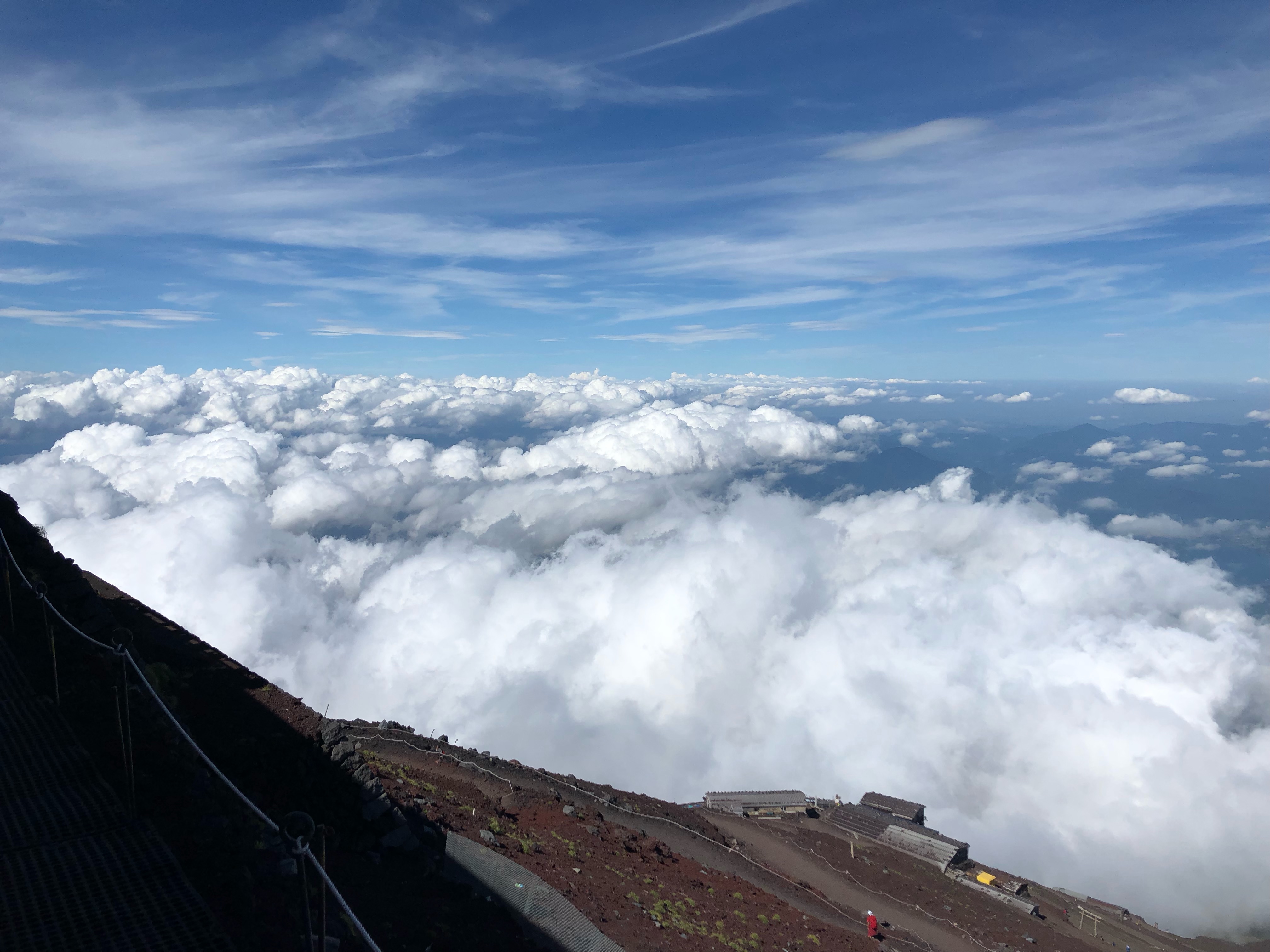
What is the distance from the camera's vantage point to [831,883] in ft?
112

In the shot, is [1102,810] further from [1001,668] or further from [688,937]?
[688,937]

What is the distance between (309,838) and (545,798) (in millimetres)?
23164

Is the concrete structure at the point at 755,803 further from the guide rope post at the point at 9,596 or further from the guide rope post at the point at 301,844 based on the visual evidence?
the guide rope post at the point at 301,844

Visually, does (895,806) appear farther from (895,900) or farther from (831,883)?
(831,883)

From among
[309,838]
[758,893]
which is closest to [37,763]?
[309,838]

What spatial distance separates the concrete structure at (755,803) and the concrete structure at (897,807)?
19.4 ft

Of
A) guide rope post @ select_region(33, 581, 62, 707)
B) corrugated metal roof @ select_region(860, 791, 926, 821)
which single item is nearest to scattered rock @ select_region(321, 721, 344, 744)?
guide rope post @ select_region(33, 581, 62, 707)

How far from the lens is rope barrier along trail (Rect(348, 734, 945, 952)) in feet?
90.3

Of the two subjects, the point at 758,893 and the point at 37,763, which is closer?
the point at 37,763

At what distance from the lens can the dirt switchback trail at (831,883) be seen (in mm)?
29875

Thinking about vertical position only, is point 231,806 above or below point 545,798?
above

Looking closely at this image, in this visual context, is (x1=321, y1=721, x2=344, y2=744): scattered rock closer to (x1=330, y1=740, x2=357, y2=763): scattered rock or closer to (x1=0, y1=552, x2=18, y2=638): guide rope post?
(x1=330, y1=740, x2=357, y2=763): scattered rock

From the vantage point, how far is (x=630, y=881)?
19.6 meters

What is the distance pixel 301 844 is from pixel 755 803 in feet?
168
